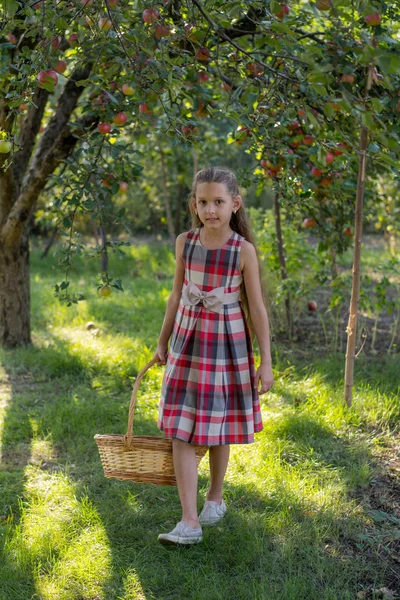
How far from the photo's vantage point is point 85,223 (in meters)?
11.0

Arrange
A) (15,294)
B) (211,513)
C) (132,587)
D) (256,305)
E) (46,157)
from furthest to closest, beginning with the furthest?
(15,294), (46,157), (211,513), (256,305), (132,587)

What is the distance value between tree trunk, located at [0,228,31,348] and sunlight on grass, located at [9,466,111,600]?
2.33m

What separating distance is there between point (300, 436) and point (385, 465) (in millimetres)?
453

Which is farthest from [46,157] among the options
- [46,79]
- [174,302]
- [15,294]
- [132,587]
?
[132,587]

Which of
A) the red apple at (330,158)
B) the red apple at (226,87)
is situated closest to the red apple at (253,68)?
the red apple at (226,87)

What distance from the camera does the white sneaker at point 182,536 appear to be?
238cm

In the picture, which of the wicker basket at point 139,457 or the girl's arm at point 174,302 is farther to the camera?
the girl's arm at point 174,302

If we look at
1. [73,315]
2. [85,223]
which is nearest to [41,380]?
[73,315]

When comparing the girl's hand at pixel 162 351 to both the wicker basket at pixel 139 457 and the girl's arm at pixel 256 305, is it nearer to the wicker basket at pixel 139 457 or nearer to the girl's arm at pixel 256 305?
the wicker basket at pixel 139 457

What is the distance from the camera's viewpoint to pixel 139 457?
2520 millimetres

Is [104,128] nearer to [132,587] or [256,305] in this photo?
[256,305]

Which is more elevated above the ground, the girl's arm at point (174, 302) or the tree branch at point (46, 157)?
the tree branch at point (46, 157)

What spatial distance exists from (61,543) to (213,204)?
4.23 feet

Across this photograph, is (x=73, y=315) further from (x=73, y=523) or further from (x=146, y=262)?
(x=73, y=523)
